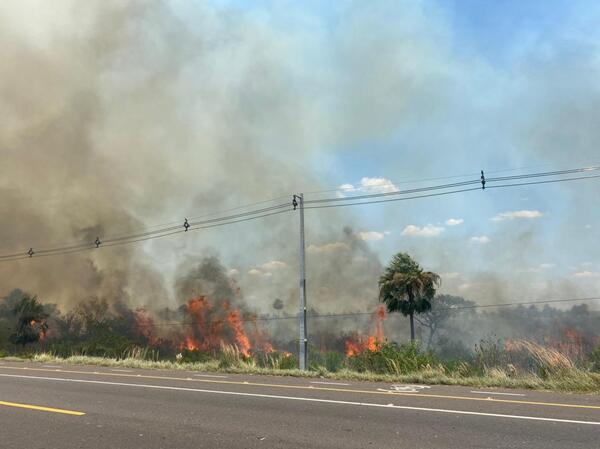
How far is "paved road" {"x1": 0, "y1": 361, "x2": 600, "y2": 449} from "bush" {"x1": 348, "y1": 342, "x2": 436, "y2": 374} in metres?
3.20

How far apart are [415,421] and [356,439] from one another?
1485 millimetres

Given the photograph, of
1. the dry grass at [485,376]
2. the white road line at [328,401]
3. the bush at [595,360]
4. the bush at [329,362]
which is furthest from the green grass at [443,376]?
the white road line at [328,401]

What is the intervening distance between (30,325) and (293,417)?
240 ft

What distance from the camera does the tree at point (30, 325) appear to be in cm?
6878

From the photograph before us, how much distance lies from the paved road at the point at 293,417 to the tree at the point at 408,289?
117 ft

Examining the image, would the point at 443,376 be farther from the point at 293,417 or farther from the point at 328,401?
the point at 293,417

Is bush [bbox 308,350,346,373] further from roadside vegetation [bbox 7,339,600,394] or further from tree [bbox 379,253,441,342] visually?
tree [bbox 379,253,441,342]

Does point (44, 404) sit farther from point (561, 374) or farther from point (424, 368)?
point (561, 374)

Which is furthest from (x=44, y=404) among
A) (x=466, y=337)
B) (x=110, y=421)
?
(x=466, y=337)

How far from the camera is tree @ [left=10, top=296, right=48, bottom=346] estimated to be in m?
68.8

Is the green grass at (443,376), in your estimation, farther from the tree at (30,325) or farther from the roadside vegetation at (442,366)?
the tree at (30,325)

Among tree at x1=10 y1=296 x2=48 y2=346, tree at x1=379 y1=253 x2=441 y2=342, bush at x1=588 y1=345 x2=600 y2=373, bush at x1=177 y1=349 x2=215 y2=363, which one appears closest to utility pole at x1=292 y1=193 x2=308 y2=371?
bush at x1=177 y1=349 x2=215 y2=363

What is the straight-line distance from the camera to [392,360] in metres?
15.4

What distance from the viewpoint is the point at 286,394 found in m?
→ 10.5
